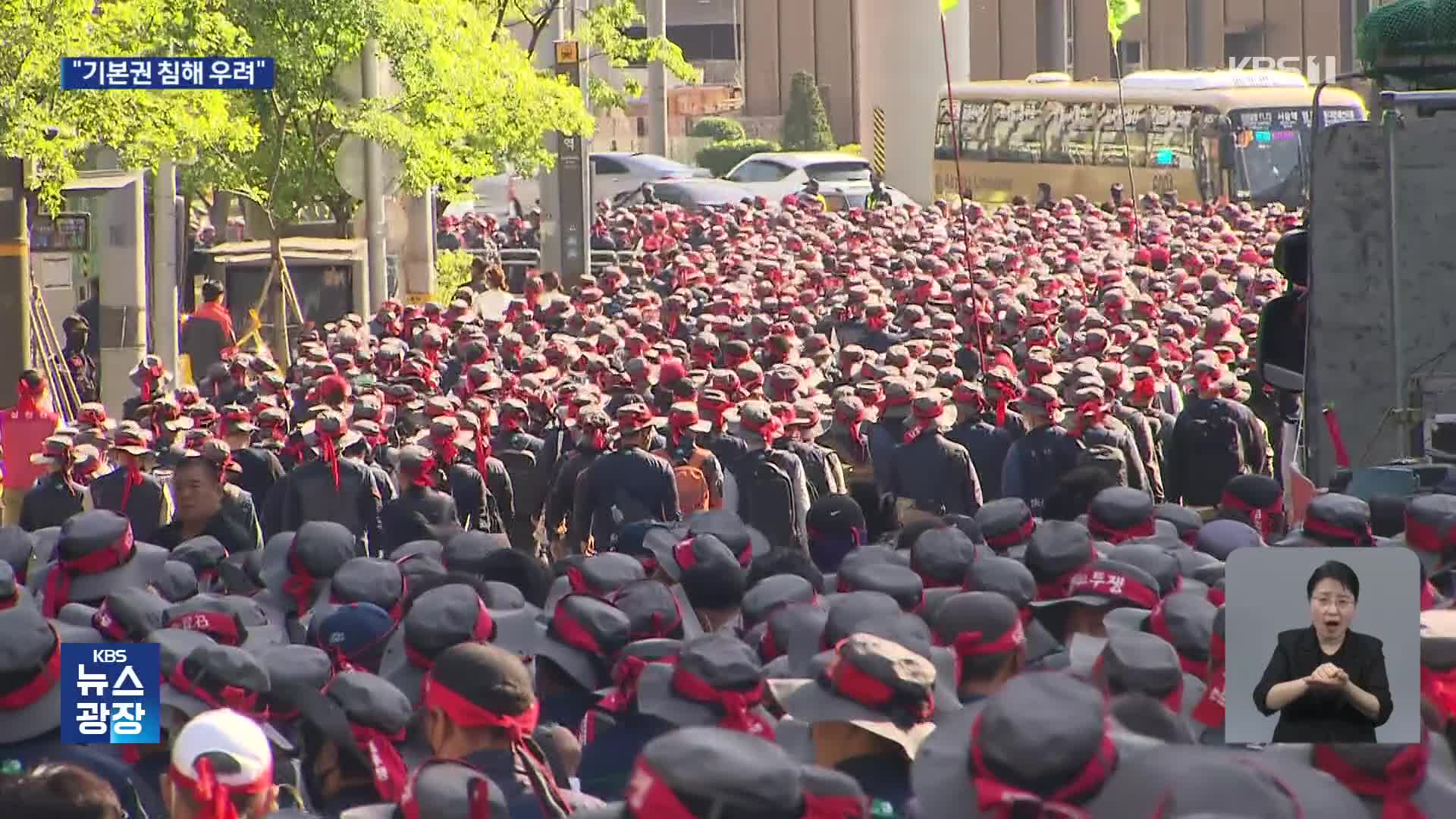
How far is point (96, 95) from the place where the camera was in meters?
18.1

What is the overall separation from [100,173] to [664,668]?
16.2 meters

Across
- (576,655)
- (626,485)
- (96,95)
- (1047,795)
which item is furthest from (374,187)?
(1047,795)

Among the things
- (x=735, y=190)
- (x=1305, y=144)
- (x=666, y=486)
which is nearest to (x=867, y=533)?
(x=666, y=486)

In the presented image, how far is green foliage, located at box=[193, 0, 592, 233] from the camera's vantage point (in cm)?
2325

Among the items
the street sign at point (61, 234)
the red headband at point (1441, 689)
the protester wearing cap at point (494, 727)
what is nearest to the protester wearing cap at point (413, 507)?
the protester wearing cap at point (494, 727)

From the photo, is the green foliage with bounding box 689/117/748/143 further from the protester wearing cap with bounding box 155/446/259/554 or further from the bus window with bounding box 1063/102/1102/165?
the protester wearing cap with bounding box 155/446/259/554

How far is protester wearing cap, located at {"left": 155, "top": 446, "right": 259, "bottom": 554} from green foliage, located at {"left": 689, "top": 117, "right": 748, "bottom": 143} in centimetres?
5840

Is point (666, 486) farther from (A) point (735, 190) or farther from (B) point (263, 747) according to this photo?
(A) point (735, 190)

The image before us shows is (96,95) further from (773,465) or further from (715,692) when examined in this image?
(715,692)

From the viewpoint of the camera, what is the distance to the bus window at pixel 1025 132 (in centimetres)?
4638

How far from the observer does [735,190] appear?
155 feet

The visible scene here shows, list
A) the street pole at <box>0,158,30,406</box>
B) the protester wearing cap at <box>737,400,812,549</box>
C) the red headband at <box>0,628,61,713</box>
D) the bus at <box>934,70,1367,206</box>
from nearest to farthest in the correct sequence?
1. the red headband at <box>0,628,61,713</box>
2. the protester wearing cap at <box>737,400,812,549</box>
3. the street pole at <box>0,158,30,406</box>
4. the bus at <box>934,70,1367,206</box>

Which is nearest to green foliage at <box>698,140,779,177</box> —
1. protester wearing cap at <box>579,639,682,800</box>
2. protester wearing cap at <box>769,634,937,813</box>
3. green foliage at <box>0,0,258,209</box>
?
green foliage at <box>0,0,258,209</box>

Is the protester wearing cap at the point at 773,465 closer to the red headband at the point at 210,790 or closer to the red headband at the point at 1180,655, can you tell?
the red headband at the point at 1180,655
